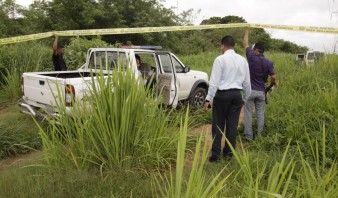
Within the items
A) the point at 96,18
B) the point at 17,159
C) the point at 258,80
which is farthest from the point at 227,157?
the point at 96,18

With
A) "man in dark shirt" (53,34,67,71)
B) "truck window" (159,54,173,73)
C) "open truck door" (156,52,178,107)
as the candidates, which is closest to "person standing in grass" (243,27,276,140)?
"open truck door" (156,52,178,107)

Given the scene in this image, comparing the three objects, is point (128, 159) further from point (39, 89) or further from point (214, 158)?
point (39, 89)

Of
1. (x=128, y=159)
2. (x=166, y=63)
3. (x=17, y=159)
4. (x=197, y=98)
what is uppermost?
(x=166, y=63)

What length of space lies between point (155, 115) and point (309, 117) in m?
2.67

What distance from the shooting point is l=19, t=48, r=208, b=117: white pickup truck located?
5.17m

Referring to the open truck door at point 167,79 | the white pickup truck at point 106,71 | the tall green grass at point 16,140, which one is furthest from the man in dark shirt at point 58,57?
the open truck door at point 167,79

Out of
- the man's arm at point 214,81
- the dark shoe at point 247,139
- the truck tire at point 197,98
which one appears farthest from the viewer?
the truck tire at point 197,98

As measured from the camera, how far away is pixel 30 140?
551cm

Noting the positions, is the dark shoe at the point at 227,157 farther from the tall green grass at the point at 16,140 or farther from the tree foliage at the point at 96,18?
the tree foliage at the point at 96,18

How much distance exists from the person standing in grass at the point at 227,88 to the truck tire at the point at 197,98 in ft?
10.9

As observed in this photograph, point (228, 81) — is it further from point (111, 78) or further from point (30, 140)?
point (30, 140)

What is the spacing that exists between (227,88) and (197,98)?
Result: 3847mm

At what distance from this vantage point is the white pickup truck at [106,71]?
5.17m

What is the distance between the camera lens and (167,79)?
712 centimetres
